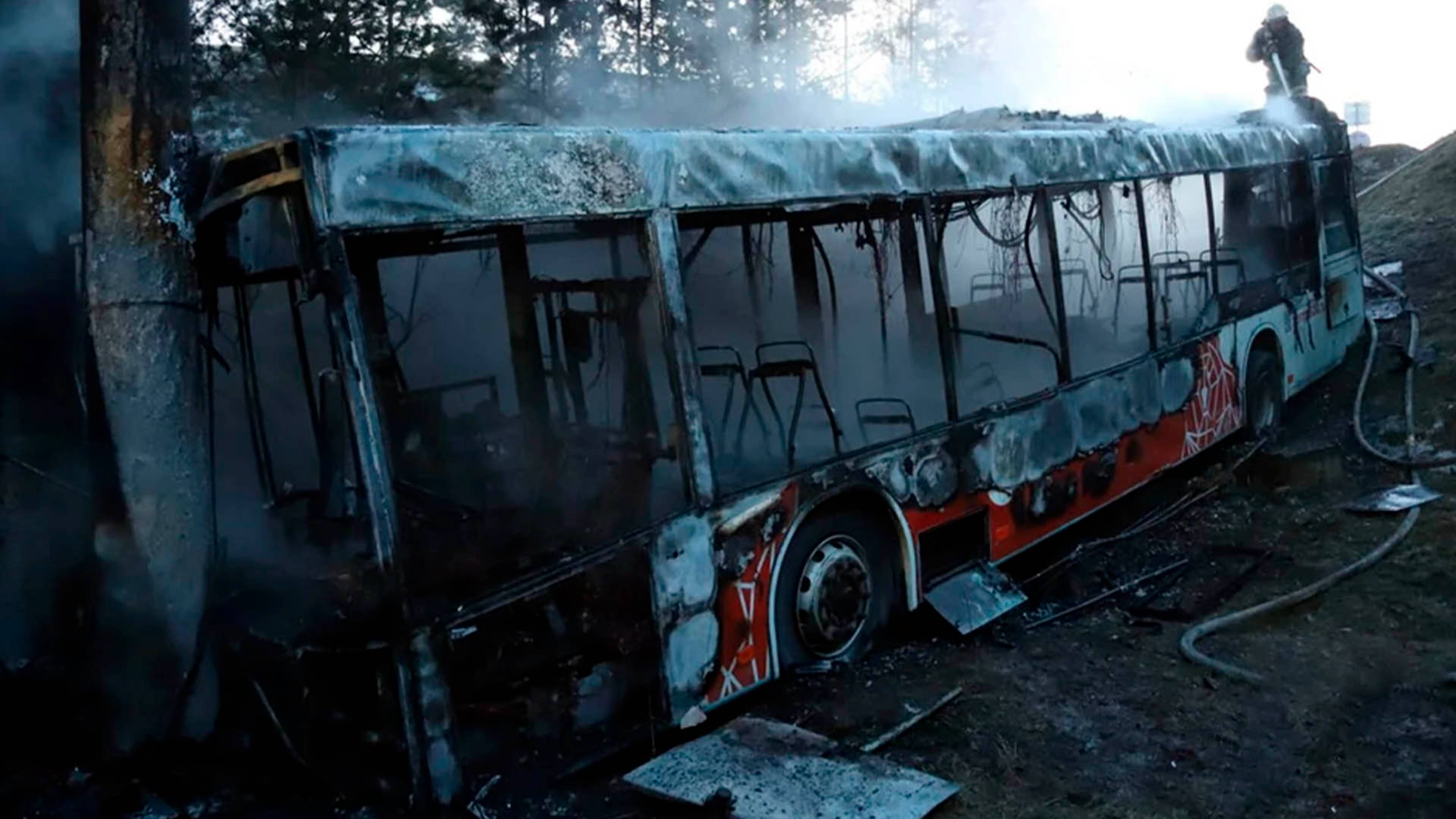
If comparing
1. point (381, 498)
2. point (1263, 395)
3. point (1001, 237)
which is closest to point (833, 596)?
point (381, 498)

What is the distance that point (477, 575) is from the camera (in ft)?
13.6

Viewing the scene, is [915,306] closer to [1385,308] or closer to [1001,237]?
[1001,237]

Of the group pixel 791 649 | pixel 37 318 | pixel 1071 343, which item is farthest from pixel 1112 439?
pixel 37 318

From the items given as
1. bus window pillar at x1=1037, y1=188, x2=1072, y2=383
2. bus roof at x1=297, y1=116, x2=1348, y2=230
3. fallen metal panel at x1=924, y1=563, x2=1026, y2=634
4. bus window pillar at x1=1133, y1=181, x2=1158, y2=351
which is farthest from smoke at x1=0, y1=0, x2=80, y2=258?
bus window pillar at x1=1133, y1=181, x2=1158, y2=351

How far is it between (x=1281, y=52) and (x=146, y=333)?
12680 mm

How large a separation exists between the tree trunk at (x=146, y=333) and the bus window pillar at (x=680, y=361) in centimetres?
191

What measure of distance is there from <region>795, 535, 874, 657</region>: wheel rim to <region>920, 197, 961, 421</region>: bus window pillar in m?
1.04

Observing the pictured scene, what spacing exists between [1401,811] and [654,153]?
149 inches

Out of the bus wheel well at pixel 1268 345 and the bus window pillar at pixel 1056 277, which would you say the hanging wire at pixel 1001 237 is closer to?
the bus window pillar at pixel 1056 277

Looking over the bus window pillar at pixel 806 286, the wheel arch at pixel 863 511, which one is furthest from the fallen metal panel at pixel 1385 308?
the wheel arch at pixel 863 511

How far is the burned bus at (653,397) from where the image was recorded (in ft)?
12.5

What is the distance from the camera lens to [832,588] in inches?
206

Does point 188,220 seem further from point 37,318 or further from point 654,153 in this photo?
point 37,318

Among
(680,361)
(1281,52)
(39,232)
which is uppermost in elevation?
(1281,52)
